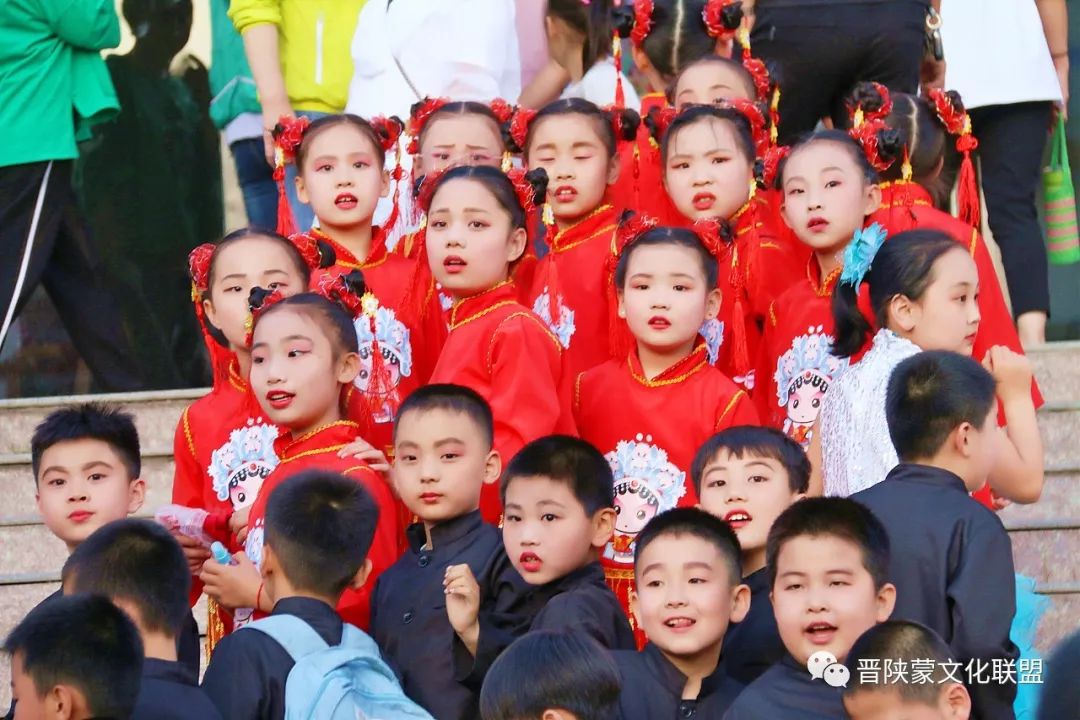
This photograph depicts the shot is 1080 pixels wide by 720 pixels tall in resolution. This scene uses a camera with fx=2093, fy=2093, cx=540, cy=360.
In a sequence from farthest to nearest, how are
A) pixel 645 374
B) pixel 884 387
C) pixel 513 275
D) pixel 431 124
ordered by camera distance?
pixel 431 124 < pixel 513 275 < pixel 645 374 < pixel 884 387

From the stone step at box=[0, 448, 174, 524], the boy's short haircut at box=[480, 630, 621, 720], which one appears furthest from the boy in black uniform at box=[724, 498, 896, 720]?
the stone step at box=[0, 448, 174, 524]

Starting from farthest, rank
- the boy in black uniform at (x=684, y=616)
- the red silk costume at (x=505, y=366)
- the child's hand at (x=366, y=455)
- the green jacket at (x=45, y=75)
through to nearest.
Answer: the green jacket at (x=45, y=75), the red silk costume at (x=505, y=366), the child's hand at (x=366, y=455), the boy in black uniform at (x=684, y=616)

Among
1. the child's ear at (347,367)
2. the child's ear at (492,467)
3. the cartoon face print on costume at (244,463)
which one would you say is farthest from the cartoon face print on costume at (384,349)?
the child's ear at (492,467)

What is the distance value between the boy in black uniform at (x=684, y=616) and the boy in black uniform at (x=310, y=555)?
59 cm

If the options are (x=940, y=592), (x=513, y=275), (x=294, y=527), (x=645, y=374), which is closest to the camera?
(x=940, y=592)

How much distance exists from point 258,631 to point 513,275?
160 centimetres

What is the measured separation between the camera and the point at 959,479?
4.21 metres

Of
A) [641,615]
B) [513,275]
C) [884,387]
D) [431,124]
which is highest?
[431,124]

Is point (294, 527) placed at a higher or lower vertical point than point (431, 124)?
lower

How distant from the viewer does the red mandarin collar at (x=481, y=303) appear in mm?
5262

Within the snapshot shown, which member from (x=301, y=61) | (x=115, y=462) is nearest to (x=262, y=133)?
(x=301, y=61)

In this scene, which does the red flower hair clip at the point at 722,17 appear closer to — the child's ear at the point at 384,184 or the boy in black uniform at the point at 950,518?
the child's ear at the point at 384,184

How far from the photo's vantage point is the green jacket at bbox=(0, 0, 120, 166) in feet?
21.6

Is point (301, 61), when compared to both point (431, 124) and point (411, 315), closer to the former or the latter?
point (431, 124)
